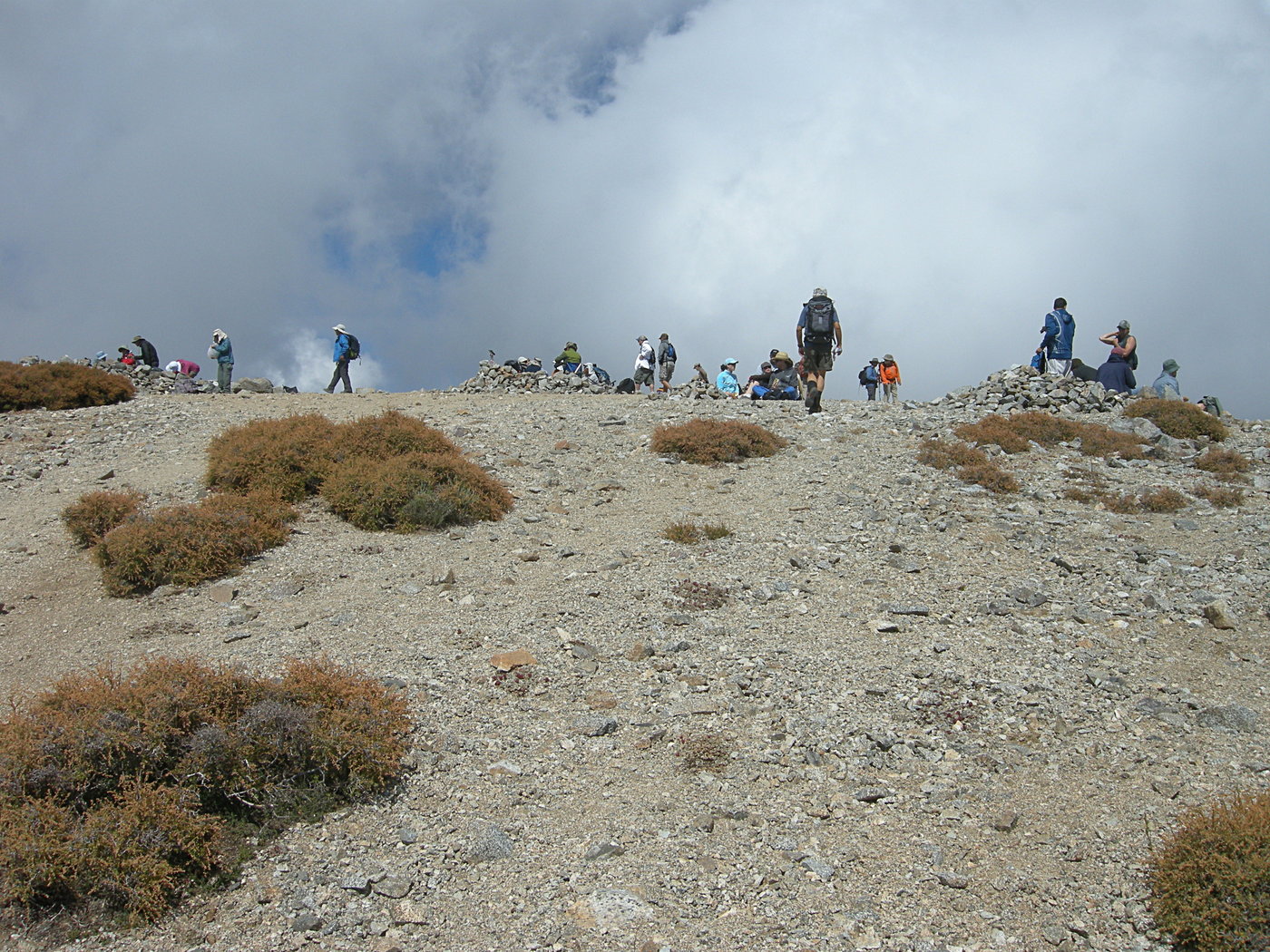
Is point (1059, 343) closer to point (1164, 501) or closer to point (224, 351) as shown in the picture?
point (1164, 501)

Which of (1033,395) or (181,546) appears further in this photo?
(1033,395)

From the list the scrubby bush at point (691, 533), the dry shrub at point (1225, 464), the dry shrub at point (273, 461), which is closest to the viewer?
the scrubby bush at point (691, 533)

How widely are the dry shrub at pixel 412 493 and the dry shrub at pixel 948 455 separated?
8.07m

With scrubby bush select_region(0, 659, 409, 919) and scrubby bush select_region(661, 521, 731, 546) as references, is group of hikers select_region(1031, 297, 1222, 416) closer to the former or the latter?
scrubby bush select_region(661, 521, 731, 546)

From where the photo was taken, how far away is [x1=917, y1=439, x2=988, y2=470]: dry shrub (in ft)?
50.7

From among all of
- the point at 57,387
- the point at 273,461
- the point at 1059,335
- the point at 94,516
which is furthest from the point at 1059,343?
the point at 57,387

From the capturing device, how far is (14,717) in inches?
229

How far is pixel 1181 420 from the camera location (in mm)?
17719

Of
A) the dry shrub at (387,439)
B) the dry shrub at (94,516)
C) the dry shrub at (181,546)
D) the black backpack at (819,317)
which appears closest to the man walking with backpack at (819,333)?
the black backpack at (819,317)

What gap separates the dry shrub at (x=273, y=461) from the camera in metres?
13.8

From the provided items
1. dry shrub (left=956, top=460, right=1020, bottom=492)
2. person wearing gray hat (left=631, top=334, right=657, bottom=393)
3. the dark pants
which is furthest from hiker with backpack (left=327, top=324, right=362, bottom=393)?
dry shrub (left=956, top=460, right=1020, bottom=492)

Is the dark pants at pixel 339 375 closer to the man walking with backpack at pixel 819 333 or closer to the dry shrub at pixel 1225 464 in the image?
the man walking with backpack at pixel 819 333

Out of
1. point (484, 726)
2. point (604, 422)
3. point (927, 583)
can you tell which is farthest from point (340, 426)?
point (927, 583)

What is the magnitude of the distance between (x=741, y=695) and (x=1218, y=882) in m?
3.97
